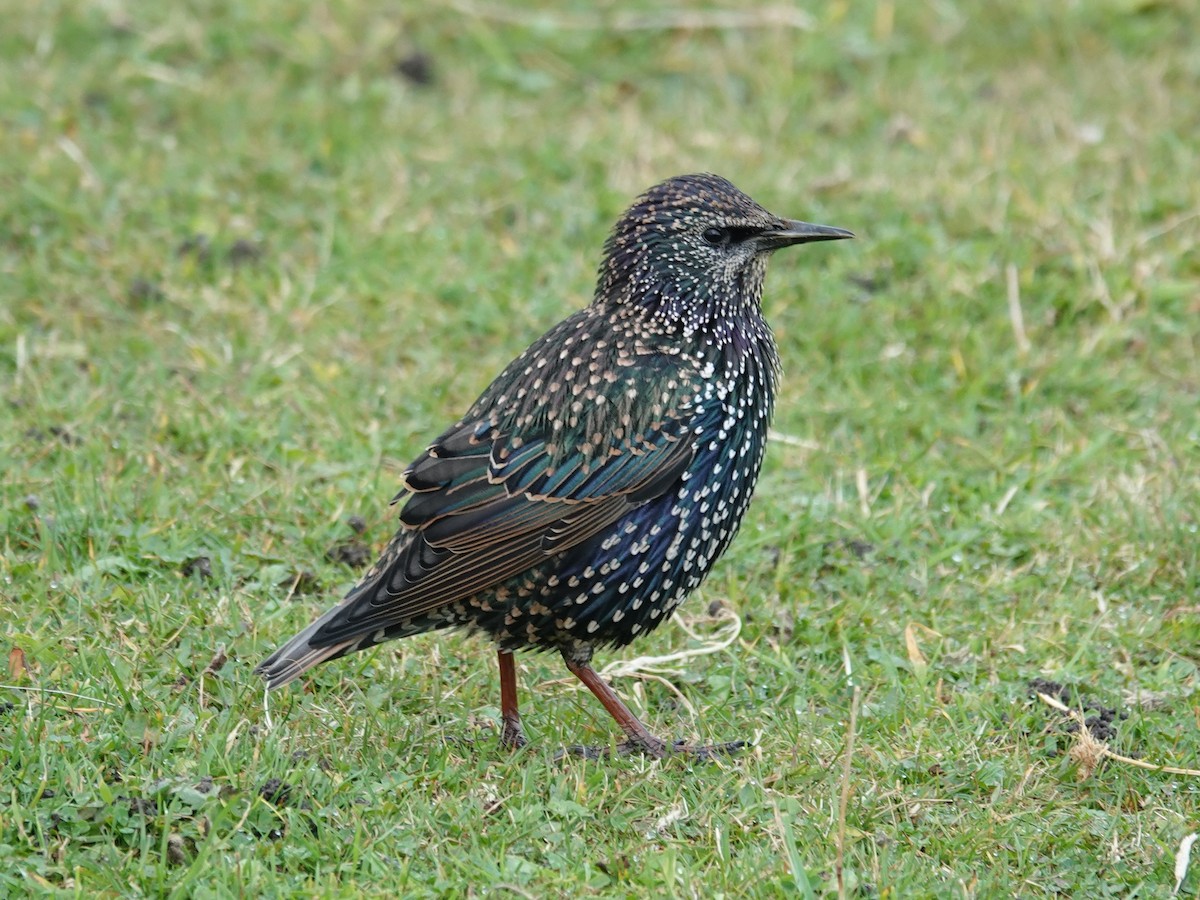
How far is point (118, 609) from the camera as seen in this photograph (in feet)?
15.5

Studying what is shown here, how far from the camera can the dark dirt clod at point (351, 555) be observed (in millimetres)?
5180

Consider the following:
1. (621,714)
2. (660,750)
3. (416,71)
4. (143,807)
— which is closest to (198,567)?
(143,807)

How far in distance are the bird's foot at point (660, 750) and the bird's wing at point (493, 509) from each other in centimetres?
48

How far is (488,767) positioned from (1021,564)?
6.56 ft

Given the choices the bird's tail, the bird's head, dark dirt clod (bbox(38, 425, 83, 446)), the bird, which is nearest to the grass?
dark dirt clod (bbox(38, 425, 83, 446))

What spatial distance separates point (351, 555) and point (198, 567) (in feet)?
1.54

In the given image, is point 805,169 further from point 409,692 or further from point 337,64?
point 409,692

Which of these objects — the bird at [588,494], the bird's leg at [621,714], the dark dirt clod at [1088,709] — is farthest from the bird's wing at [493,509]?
the dark dirt clod at [1088,709]

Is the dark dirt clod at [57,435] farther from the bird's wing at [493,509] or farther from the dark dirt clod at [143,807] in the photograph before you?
the dark dirt clod at [143,807]

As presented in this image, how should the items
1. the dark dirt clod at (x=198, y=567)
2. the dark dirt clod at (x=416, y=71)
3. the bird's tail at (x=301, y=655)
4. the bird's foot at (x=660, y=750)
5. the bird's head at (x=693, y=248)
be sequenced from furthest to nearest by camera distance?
the dark dirt clod at (x=416, y=71) → the dark dirt clod at (x=198, y=567) → the bird's head at (x=693, y=248) → the bird's foot at (x=660, y=750) → the bird's tail at (x=301, y=655)

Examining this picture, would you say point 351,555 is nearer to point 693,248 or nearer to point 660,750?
point 660,750

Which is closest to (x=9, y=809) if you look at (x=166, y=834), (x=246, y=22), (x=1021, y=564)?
(x=166, y=834)

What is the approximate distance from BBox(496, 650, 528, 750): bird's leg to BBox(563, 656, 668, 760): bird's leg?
166 millimetres

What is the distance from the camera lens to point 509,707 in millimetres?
4438
